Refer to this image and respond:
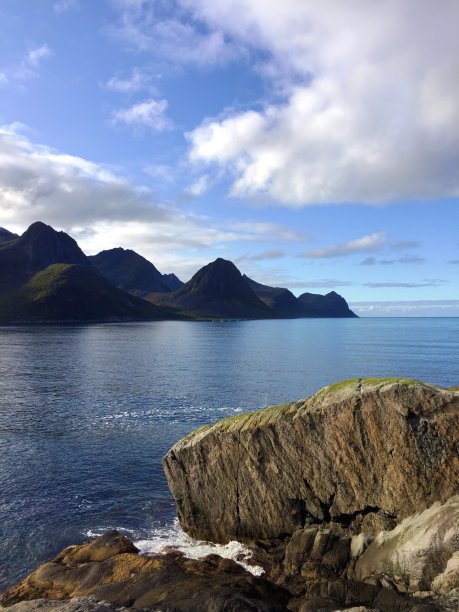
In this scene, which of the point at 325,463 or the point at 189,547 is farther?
the point at 189,547

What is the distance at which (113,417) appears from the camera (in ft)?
177

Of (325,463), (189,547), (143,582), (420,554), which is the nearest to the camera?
(420,554)

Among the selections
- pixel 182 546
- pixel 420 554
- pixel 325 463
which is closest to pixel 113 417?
pixel 182 546

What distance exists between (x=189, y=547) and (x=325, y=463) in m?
9.76

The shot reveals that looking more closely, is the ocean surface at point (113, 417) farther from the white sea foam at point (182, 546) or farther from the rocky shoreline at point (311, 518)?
the rocky shoreline at point (311, 518)

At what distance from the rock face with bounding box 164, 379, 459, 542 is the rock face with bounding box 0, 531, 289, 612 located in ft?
11.7

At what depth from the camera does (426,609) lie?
16.0 meters

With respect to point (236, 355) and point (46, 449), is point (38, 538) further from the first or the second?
point (236, 355)

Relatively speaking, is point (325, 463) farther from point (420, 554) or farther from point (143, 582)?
point (143, 582)

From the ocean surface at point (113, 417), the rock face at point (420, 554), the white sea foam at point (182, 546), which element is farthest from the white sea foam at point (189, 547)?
the rock face at point (420, 554)

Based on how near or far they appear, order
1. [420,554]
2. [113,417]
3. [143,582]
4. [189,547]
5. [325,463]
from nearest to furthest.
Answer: [420,554]
[143,582]
[325,463]
[189,547]
[113,417]

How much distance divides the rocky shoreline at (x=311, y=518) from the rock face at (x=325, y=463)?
0.19 feet

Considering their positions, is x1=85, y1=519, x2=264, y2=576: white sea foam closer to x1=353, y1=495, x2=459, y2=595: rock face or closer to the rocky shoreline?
the rocky shoreline

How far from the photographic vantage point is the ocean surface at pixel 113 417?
29.1 meters
